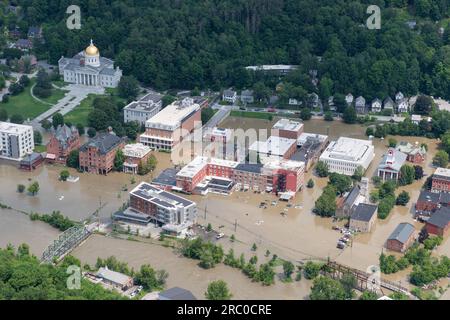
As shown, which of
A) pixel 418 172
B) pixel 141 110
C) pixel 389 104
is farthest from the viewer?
pixel 389 104

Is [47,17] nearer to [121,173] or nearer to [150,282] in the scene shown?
[121,173]

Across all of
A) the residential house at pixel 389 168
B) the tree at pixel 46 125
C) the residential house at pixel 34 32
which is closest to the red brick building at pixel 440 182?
the residential house at pixel 389 168

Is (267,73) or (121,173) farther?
(267,73)

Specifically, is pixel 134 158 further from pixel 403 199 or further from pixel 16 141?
pixel 403 199

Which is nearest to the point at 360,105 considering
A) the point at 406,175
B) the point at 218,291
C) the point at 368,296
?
the point at 406,175

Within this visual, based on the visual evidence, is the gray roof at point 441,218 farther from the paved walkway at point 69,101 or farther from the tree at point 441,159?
the paved walkway at point 69,101

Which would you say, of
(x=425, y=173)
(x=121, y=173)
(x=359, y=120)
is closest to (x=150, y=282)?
(x=121, y=173)
